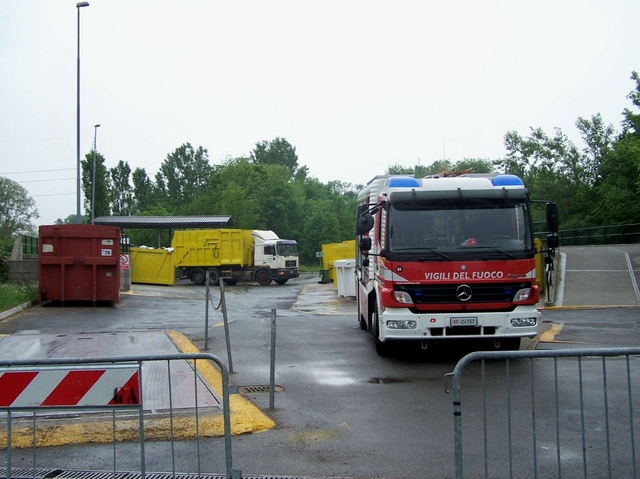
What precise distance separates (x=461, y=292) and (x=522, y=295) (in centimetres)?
90

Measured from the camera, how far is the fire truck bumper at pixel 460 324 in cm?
981

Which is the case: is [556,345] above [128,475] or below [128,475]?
above

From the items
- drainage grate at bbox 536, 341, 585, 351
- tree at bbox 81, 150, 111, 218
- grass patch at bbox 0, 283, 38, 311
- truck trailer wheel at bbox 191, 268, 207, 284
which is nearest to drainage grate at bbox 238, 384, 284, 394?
drainage grate at bbox 536, 341, 585, 351

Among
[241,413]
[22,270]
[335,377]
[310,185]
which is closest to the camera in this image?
[241,413]

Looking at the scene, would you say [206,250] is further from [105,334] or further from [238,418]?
[238,418]

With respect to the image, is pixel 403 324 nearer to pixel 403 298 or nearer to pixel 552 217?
pixel 403 298

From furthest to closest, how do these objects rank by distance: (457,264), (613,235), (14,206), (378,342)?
(14,206)
(613,235)
(378,342)
(457,264)

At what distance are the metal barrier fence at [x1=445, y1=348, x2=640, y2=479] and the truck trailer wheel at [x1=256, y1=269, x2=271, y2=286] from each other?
101 feet

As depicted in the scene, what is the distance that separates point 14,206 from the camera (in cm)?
9344

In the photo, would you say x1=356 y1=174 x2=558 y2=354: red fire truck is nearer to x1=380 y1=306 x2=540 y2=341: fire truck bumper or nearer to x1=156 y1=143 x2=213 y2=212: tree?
x1=380 y1=306 x2=540 y2=341: fire truck bumper

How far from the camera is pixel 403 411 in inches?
297

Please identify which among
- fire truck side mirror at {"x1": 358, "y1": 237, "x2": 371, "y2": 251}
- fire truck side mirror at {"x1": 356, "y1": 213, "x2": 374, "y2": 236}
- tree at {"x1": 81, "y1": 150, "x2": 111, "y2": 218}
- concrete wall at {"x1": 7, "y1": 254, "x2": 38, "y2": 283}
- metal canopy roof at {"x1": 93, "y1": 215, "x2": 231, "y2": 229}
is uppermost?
tree at {"x1": 81, "y1": 150, "x2": 111, "y2": 218}

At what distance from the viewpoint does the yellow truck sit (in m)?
39.4

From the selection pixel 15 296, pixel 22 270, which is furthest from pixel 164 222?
pixel 15 296
